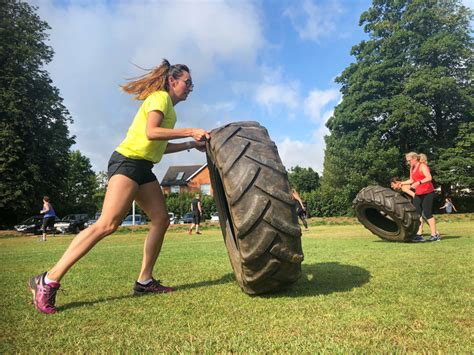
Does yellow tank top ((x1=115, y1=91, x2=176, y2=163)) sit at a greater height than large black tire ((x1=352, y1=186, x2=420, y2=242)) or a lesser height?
greater

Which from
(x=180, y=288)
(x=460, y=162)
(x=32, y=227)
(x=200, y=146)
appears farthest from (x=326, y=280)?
(x=460, y=162)

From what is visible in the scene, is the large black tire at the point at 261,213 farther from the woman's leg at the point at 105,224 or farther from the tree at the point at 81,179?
the tree at the point at 81,179

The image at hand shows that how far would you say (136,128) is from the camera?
4012 mm

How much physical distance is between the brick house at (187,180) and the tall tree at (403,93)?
37.8m

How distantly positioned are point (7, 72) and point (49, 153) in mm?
8022

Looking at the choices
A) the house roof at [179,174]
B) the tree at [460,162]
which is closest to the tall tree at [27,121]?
the tree at [460,162]

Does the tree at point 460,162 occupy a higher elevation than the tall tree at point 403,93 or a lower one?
lower

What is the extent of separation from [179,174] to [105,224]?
77618 millimetres

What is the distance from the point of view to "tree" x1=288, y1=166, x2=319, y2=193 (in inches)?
3219

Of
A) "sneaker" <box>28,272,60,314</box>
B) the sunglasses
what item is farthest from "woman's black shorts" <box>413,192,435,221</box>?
"sneaker" <box>28,272,60,314</box>

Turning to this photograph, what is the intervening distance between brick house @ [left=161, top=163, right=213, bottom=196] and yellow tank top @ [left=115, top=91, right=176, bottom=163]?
67672 mm

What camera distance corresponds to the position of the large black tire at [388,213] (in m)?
8.51

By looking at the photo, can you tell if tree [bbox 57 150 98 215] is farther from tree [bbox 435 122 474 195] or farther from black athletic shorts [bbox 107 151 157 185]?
black athletic shorts [bbox 107 151 157 185]

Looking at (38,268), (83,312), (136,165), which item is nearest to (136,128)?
(136,165)
